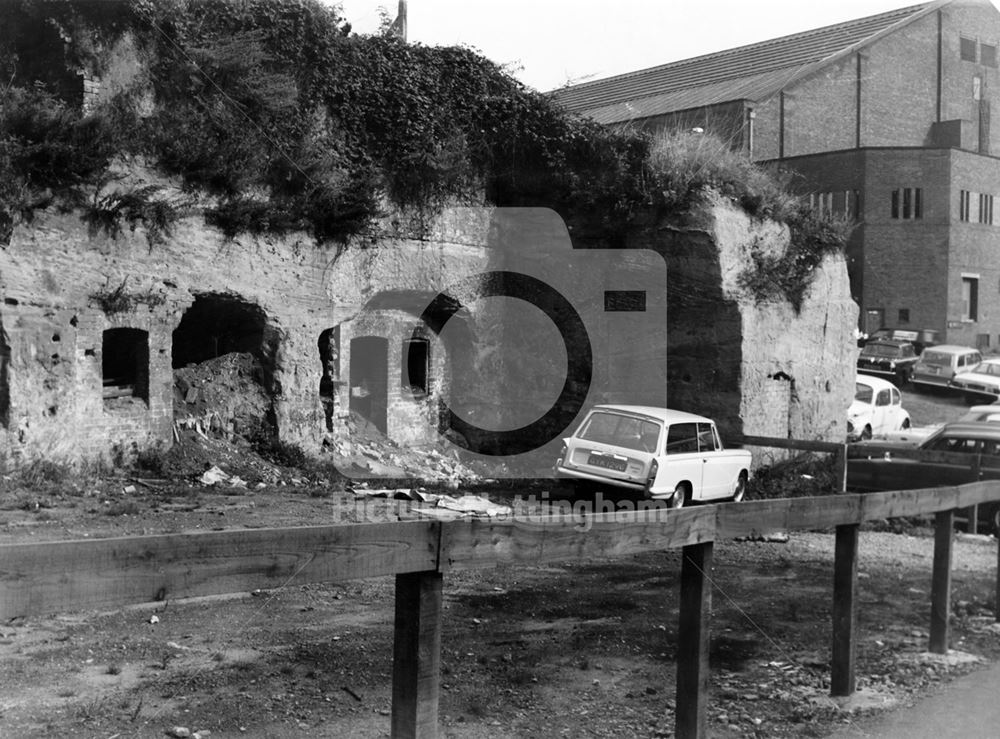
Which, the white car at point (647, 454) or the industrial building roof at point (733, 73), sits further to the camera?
the industrial building roof at point (733, 73)

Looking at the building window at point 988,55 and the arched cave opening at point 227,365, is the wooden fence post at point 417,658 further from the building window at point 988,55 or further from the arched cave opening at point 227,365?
the building window at point 988,55

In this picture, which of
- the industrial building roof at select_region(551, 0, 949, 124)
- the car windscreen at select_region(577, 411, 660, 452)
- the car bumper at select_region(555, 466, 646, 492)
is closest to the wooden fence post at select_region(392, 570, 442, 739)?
the car bumper at select_region(555, 466, 646, 492)

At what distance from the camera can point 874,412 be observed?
2434cm

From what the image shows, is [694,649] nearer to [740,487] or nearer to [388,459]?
[740,487]

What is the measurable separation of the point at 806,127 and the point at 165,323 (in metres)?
33.6

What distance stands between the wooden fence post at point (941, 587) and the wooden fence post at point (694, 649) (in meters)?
2.95

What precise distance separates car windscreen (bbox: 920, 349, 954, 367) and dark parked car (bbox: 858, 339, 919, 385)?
700 mm

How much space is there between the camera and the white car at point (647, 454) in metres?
13.0

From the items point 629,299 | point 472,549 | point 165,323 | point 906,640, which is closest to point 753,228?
point 629,299

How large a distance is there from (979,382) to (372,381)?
2201 centimetres

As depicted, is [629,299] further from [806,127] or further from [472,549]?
[806,127]

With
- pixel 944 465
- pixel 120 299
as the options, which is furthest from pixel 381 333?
pixel 944 465

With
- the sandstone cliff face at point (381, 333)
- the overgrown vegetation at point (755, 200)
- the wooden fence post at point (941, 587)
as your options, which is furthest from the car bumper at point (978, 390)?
the wooden fence post at point (941, 587)

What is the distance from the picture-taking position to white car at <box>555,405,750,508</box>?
13.0m
